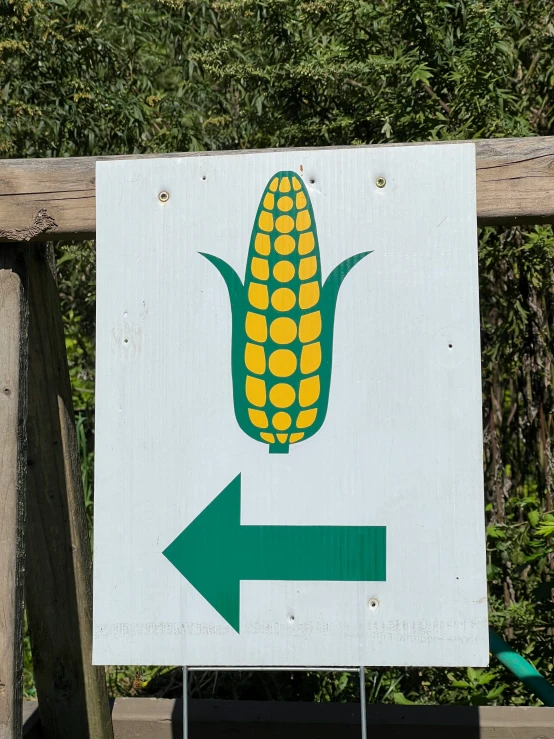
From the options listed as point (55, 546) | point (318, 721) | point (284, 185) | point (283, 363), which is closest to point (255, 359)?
point (283, 363)

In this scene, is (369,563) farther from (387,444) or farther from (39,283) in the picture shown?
(39,283)

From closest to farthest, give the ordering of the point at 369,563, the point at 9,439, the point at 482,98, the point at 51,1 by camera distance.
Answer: the point at 369,563, the point at 9,439, the point at 482,98, the point at 51,1

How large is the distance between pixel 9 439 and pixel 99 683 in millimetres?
892

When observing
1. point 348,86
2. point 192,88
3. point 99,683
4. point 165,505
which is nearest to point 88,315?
point 192,88

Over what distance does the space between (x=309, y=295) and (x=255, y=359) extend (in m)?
0.19

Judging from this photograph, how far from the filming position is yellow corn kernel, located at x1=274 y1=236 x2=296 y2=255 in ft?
6.18

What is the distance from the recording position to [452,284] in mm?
1857

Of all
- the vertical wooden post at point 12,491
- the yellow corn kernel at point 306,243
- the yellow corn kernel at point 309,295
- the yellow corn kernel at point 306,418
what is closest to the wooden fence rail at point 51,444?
the vertical wooden post at point 12,491

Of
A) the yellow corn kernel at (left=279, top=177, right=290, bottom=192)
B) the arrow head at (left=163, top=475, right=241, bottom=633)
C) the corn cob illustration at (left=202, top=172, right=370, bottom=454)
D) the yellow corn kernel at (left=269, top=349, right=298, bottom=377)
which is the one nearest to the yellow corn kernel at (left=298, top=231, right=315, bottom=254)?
the corn cob illustration at (left=202, top=172, right=370, bottom=454)

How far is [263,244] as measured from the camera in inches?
74.5

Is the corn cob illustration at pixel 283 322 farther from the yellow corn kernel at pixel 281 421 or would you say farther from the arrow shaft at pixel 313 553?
the arrow shaft at pixel 313 553

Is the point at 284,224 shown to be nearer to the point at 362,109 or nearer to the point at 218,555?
the point at 218,555

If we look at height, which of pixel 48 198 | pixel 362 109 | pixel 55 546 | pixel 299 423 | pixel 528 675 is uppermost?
pixel 362 109

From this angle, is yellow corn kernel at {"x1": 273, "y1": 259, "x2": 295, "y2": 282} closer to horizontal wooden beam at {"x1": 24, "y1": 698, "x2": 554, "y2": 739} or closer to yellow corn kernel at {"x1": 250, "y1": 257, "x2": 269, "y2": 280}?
yellow corn kernel at {"x1": 250, "y1": 257, "x2": 269, "y2": 280}
